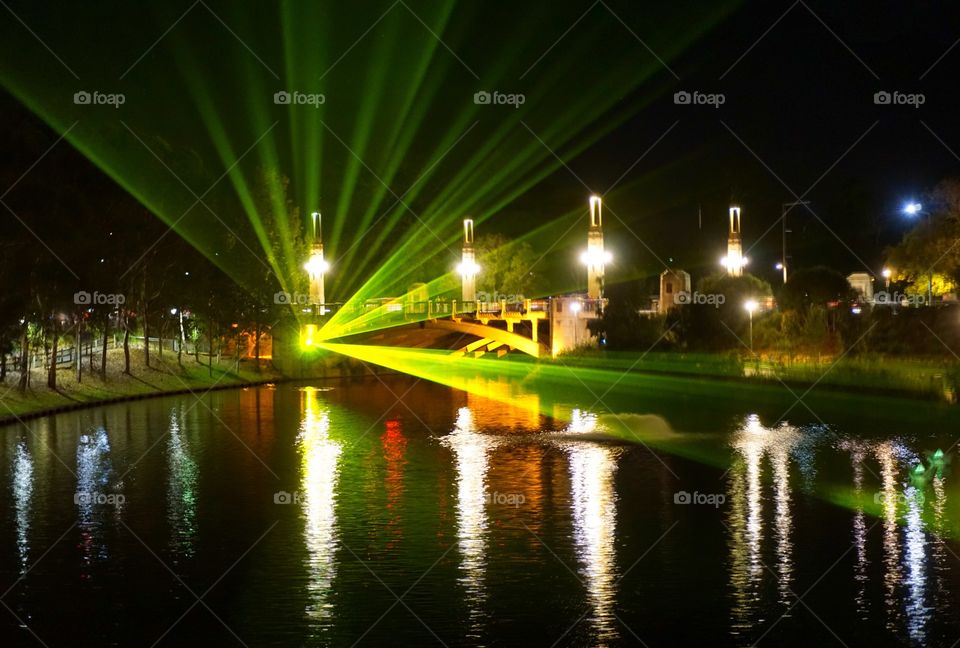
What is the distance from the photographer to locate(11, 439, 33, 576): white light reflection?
24.2 m

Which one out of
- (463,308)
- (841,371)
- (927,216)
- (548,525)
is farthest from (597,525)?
(927,216)

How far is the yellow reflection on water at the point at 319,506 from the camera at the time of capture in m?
21.0

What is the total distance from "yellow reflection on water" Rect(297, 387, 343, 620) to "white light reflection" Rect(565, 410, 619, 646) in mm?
4260

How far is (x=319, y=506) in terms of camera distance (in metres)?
29.2

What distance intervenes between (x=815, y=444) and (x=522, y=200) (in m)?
81.5

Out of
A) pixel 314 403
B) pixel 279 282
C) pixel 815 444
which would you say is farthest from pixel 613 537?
pixel 279 282

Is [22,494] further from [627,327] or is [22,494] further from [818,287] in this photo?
[818,287]

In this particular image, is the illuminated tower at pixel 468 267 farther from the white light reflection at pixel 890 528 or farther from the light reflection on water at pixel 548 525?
the white light reflection at pixel 890 528

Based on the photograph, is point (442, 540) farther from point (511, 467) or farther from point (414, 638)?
point (511, 467)

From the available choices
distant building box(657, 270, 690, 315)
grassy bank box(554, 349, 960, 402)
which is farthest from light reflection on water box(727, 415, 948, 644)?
distant building box(657, 270, 690, 315)

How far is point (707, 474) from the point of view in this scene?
111 ft

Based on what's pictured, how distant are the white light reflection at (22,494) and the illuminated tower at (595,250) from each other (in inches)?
2043

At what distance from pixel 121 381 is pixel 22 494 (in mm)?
38812

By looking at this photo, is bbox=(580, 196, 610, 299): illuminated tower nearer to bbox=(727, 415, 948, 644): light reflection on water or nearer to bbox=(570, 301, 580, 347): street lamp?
bbox=(570, 301, 580, 347): street lamp
